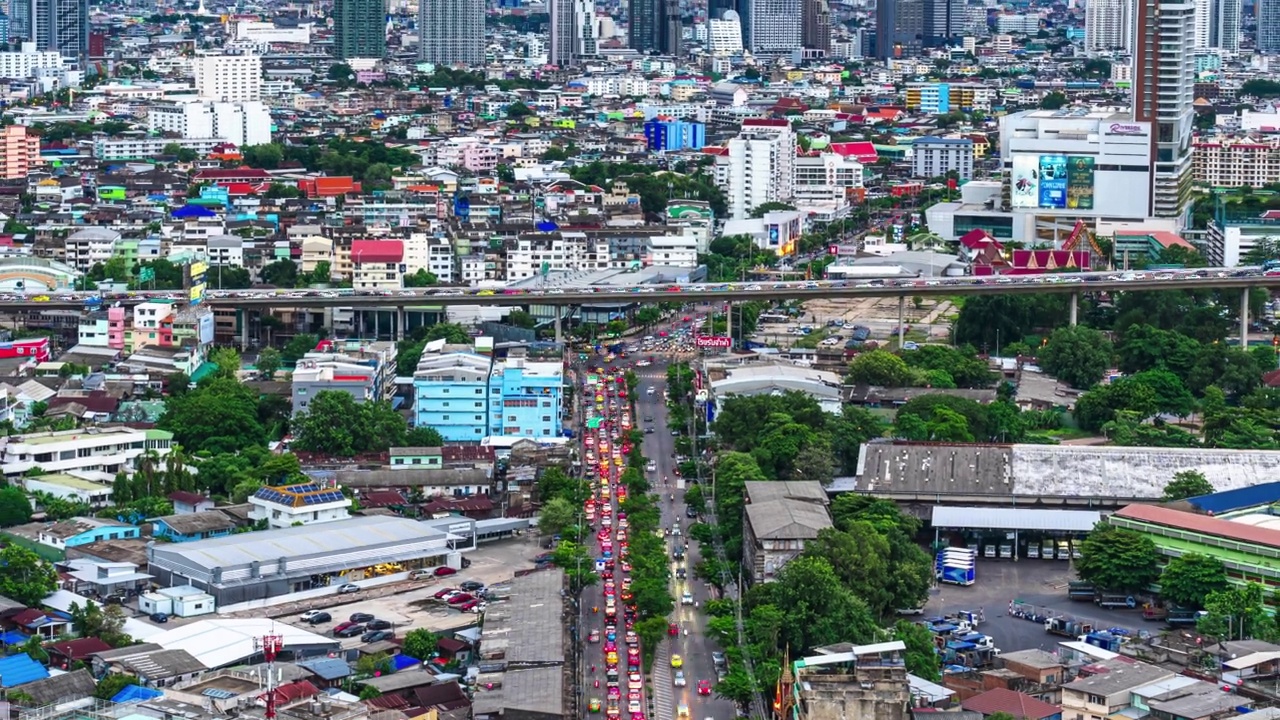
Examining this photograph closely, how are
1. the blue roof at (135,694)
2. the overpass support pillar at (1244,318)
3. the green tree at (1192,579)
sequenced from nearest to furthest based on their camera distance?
the blue roof at (135,694) → the green tree at (1192,579) → the overpass support pillar at (1244,318)

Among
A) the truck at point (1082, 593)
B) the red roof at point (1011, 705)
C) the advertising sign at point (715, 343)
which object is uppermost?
the advertising sign at point (715, 343)

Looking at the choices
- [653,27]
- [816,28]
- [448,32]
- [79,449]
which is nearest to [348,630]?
[79,449]

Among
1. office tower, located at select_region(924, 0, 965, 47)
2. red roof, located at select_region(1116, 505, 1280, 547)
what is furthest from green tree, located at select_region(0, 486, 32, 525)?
office tower, located at select_region(924, 0, 965, 47)

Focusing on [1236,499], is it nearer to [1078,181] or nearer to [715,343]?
[715,343]

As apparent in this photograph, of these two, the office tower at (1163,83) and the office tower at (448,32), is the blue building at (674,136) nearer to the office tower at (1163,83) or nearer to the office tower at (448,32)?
the office tower at (1163,83)

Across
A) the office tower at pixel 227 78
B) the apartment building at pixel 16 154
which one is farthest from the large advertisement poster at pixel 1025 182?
the office tower at pixel 227 78

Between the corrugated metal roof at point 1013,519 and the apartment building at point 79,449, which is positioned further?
the apartment building at point 79,449

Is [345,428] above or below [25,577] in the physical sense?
above
